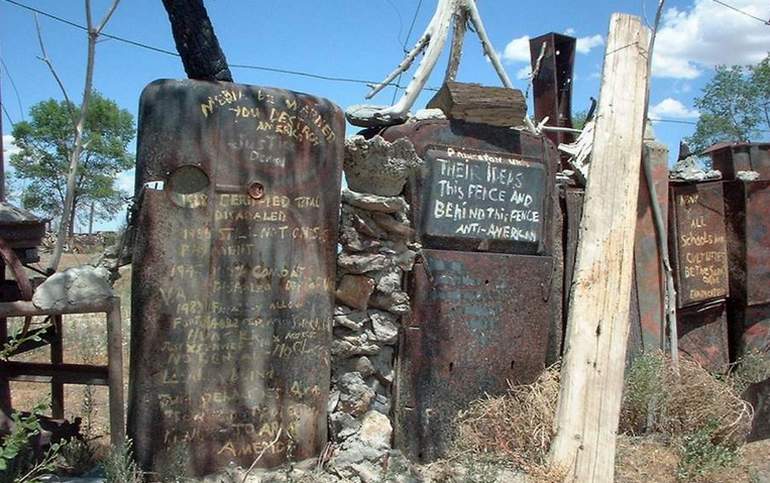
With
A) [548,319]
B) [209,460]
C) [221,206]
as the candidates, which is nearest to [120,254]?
[221,206]

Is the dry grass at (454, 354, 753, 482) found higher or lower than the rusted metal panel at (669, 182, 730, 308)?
lower

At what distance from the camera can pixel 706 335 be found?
6492 mm

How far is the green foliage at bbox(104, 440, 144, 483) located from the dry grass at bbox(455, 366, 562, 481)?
2060mm

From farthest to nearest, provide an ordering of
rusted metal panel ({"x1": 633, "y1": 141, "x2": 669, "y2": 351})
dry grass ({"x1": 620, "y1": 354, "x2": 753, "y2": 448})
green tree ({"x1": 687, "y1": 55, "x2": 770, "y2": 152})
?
green tree ({"x1": 687, "y1": 55, "x2": 770, "y2": 152}) < rusted metal panel ({"x1": 633, "y1": 141, "x2": 669, "y2": 351}) < dry grass ({"x1": 620, "y1": 354, "x2": 753, "y2": 448})

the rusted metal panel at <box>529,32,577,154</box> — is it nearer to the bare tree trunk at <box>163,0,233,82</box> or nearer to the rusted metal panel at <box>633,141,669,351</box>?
the rusted metal panel at <box>633,141,669,351</box>

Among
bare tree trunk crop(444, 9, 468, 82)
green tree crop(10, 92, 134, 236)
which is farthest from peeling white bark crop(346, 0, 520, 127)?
green tree crop(10, 92, 134, 236)

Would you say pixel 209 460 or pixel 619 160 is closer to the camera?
pixel 209 460

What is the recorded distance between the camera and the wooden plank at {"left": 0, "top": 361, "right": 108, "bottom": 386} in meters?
4.27

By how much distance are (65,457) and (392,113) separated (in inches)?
118

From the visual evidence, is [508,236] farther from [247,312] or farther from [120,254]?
[120,254]

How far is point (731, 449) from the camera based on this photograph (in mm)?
5254

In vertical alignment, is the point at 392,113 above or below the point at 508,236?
above

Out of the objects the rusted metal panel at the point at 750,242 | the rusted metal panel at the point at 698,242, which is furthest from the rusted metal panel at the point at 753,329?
the rusted metal panel at the point at 698,242

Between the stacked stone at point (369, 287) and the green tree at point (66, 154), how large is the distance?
1118 inches
